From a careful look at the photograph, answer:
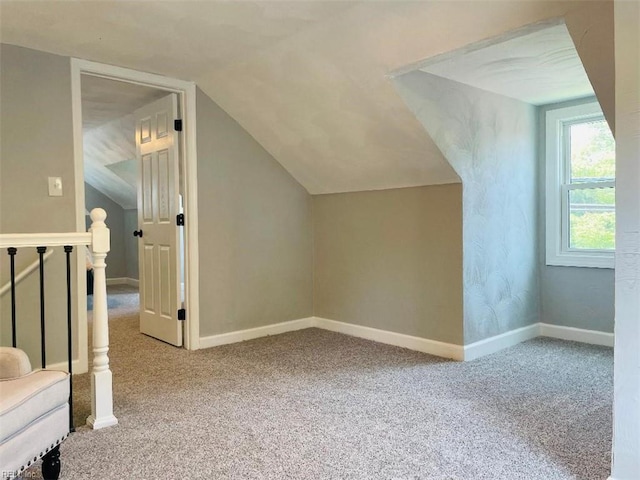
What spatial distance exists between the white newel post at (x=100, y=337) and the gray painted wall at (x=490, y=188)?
1.86 meters

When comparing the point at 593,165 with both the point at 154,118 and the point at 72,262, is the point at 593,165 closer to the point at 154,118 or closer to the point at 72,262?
the point at 154,118

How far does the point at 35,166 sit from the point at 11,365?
1.58 m

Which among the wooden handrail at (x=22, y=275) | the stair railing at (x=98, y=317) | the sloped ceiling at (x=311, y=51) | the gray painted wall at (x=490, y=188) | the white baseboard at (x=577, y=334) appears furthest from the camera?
the white baseboard at (x=577, y=334)

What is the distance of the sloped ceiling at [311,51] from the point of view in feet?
7.73

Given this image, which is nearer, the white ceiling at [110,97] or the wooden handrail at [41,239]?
the wooden handrail at [41,239]

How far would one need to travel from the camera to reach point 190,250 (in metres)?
3.71

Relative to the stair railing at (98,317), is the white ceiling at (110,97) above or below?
above

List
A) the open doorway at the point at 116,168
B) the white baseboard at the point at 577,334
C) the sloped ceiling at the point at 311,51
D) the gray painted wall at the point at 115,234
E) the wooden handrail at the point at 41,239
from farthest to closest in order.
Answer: the gray painted wall at the point at 115,234
the open doorway at the point at 116,168
the white baseboard at the point at 577,334
the sloped ceiling at the point at 311,51
the wooden handrail at the point at 41,239

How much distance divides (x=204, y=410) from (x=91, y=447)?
1.83ft

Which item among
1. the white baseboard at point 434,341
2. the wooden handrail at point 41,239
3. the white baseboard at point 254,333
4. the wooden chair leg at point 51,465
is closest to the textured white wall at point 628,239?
the white baseboard at point 434,341

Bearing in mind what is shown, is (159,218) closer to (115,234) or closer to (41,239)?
(41,239)

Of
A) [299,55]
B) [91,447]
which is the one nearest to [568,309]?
[299,55]

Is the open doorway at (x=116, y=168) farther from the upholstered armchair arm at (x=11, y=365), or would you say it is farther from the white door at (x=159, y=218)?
the upholstered armchair arm at (x=11, y=365)

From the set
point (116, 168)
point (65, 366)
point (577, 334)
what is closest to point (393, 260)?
point (577, 334)
